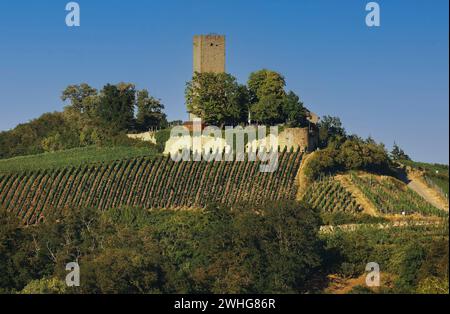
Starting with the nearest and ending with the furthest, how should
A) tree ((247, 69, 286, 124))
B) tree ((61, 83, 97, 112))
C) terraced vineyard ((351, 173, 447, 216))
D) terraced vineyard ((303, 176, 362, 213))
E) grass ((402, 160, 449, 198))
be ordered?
1. terraced vineyard ((351, 173, 447, 216))
2. terraced vineyard ((303, 176, 362, 213))
3. grass ((402, 160, 449, 198))
4. tree ((247, 69, 286, 124))
5. tree ((61, 83, 97, 112))

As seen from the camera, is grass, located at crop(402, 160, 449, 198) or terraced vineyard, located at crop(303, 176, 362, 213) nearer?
terraced vineyard, located at crop(303, 176, 362, 213)

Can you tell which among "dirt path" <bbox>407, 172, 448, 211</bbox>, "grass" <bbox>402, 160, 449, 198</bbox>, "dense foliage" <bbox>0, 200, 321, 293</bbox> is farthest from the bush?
"dirt path" <bbox>407, 172, 448, 211</bbox>

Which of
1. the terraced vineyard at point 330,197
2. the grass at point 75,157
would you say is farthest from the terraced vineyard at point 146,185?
the terraced vineyard at point 330,197

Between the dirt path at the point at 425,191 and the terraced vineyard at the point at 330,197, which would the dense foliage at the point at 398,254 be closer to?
the terraced vineyard at the point at 330,197

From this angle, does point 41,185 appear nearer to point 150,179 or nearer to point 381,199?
point 150,179

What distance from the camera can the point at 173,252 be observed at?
56219 millimetres

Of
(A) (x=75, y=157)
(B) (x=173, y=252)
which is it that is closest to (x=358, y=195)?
(B) (x=173, y=252)

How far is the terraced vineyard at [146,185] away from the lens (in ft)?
210

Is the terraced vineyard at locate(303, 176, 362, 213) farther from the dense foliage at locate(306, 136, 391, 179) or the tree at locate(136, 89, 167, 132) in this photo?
the tree at locate(136, 89, 167, 132)

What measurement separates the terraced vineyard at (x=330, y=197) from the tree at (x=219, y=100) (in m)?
7.18

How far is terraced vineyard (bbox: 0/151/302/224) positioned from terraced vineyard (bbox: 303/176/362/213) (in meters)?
1.09

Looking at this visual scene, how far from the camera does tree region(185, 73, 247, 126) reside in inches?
2724

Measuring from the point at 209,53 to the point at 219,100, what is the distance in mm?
4797

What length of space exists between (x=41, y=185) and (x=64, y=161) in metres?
2.50
